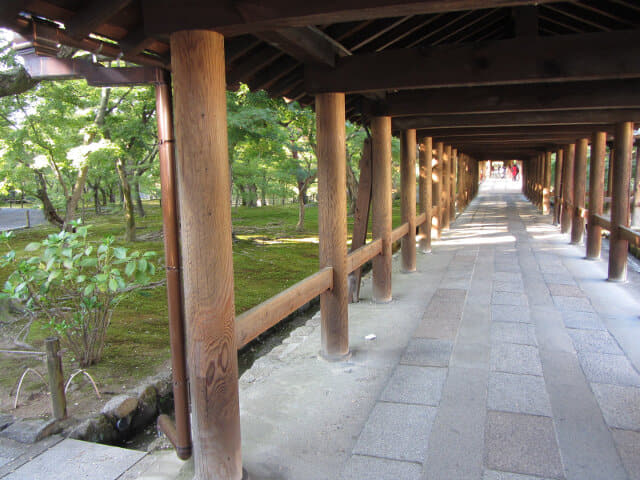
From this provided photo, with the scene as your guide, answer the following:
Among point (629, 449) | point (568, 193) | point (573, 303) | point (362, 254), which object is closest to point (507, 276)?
point (573, 303)

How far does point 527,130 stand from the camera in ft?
32.8

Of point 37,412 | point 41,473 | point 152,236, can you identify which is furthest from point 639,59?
point 152,236

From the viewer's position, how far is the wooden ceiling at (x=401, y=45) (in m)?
2.38

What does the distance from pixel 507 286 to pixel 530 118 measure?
8.41 ft

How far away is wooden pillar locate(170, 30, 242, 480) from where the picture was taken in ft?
8.05

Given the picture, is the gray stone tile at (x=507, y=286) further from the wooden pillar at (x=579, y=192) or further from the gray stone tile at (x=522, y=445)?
the wooden pillar at (x=579, y=192)

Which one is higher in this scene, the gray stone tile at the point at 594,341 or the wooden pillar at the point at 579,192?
the wooden pillar at the point at 579,192

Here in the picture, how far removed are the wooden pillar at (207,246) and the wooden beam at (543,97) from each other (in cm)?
403

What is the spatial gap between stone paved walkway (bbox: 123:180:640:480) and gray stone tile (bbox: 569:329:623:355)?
0.06ft

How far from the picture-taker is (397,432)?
10.8ft

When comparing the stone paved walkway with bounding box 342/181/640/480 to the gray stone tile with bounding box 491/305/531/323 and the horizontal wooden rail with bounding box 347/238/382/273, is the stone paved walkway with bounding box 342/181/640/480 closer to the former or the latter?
the gray stone tile with bounding box 491/305/531/323

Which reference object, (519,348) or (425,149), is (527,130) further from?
(519,348)

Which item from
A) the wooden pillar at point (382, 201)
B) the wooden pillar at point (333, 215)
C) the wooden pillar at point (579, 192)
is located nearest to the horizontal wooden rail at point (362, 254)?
the wooden pillar at point (382, 201)

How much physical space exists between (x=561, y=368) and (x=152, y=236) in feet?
43.0
